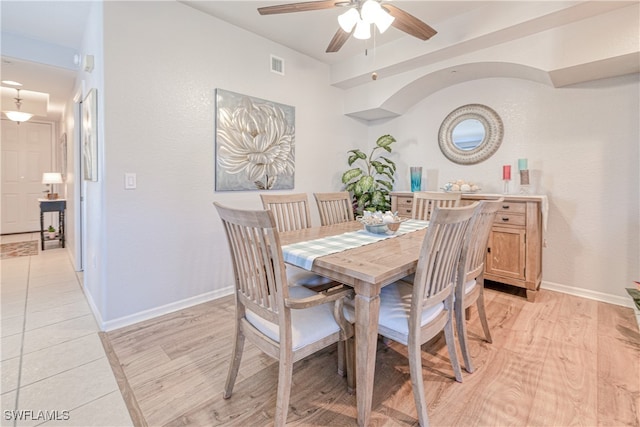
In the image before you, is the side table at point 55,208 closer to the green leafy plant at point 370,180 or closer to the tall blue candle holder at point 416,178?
the green leafy plant at point 370,180

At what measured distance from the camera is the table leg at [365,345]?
1.29 metres

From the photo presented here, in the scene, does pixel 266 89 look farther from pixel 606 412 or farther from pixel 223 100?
pixel 606 412

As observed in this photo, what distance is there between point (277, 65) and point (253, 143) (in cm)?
98

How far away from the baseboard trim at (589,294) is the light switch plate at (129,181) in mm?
4066

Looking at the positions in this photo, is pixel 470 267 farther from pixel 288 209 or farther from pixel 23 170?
pixel 23 170

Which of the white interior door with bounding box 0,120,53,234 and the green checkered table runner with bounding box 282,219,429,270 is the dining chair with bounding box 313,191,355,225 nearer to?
the green checkered table runner with bounding box 282,219,429,270

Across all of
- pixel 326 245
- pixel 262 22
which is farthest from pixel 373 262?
pixel 262 22

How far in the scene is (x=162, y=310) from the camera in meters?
2.56

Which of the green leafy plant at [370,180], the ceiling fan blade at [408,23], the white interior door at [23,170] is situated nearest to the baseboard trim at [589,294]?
the green leafy plant at [370,180]

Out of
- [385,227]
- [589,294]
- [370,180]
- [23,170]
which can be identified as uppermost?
[23,170]

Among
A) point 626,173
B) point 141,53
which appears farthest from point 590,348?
point 141,53

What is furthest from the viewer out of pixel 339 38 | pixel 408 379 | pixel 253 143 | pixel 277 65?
pixel 277 65

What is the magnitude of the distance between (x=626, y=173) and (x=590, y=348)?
1.72 meters

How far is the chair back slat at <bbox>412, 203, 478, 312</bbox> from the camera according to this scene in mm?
1297
